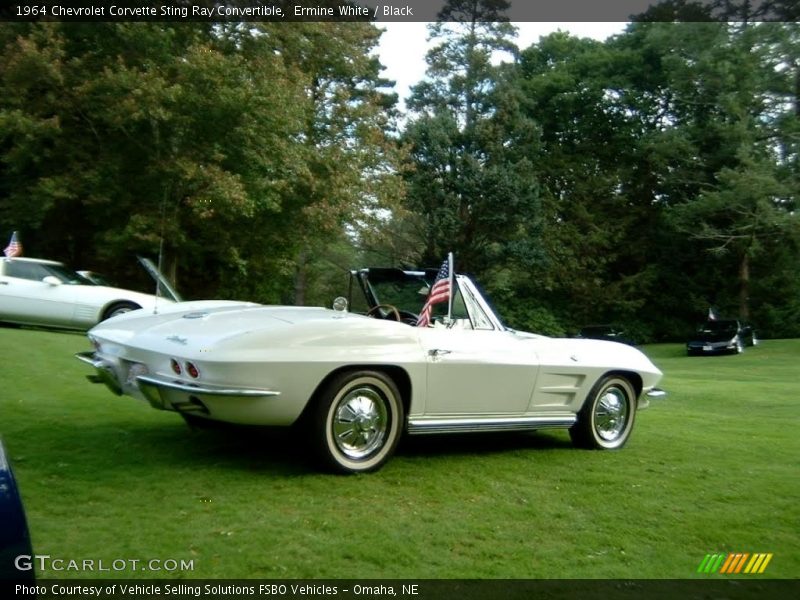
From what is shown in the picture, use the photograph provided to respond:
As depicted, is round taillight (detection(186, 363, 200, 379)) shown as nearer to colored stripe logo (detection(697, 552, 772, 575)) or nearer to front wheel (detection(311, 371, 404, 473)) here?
front wheel (detection(311, 371, 404, 473))

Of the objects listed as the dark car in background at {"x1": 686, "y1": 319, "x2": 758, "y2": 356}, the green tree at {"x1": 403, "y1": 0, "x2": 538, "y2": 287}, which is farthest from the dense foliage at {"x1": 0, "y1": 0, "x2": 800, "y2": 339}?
the dark car in background at {"x1": 686, "y1": 319, "x2": 758, "y2": 356}

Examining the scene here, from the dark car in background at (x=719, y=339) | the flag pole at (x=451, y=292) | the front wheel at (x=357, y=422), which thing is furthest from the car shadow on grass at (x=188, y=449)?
the dark car in background at (x=719, y=339)

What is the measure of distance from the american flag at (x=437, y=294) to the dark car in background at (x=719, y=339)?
28066 mm

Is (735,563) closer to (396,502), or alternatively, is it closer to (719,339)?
(396,502)

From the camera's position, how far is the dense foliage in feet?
71.6

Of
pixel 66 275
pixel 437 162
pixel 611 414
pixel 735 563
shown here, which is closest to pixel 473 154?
pixel 437 162

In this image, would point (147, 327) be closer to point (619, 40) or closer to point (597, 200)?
point (597, 200)

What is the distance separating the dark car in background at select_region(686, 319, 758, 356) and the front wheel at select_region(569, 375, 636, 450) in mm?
26620

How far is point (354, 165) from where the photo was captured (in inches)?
1043

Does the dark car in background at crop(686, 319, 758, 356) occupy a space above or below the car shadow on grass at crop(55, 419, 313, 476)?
below

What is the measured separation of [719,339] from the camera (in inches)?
1251

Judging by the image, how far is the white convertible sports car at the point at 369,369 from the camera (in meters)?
4.79

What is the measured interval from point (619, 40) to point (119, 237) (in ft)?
111

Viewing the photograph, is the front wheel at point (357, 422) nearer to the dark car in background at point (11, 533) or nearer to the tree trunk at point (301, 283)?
the dark car in background at point (11, 533)
